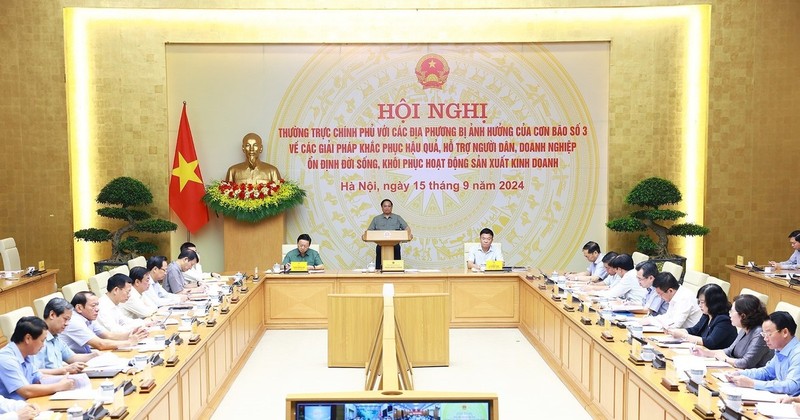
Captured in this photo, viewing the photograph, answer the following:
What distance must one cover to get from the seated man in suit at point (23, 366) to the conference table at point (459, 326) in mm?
106

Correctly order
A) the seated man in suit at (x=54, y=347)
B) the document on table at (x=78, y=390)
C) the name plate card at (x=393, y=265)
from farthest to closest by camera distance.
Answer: the name plate card at (x=393, y=265)
the seated man in suit at (x=54, y=347)
the document on table at (x=78, y=390)

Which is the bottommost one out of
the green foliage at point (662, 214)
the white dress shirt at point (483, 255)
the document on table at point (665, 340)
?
the document on table at point (665, 340)

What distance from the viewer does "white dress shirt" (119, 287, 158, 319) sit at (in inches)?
259

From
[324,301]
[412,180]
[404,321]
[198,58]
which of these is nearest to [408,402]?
[404,321]

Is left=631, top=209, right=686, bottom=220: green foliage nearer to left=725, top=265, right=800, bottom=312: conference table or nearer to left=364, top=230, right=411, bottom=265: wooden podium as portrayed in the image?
left=725, top=265, right=800, bottom=312: conference table

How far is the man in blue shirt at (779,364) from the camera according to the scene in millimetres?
4074

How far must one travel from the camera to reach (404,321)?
7.33 metres

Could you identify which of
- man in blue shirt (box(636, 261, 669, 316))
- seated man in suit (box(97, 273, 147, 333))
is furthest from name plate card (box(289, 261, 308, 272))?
man in blue shirt (box(636, 261, 669, 316))

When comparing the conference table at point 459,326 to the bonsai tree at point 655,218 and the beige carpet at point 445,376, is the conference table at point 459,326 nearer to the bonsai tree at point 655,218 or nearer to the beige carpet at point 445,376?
the beige carpet at point 445,376

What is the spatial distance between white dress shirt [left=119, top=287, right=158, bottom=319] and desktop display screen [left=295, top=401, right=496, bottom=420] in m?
4.07

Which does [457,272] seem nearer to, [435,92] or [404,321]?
[404,321]

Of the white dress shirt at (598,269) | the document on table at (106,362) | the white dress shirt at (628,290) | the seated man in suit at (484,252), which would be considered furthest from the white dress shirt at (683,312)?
the document on table at (106,362)

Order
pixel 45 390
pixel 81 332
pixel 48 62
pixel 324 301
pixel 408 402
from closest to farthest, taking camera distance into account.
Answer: pixel 408 402
pixel 45 390
pixel 81 332
pixel 324 301
pixel 48 62

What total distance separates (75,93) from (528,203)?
6.61m
